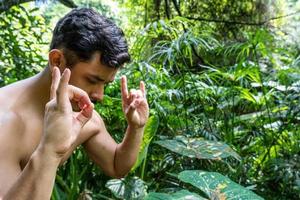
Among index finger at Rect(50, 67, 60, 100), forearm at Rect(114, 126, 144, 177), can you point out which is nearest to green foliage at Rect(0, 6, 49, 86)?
forearm at Rect(114, 126, 144, 177)

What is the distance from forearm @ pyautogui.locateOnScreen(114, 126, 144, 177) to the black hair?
0.77ft

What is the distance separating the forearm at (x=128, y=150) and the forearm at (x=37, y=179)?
→ 53 centimetres

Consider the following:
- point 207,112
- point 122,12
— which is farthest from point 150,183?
point 122,12

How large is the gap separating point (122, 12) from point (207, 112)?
6.47 ft

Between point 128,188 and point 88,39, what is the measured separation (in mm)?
727

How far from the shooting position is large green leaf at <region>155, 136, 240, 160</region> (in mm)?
1824

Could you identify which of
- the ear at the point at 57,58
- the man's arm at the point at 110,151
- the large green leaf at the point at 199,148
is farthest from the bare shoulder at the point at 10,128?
the large green leaf at the point at 199,148

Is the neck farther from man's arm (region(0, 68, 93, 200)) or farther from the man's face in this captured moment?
man's arm (region(0, 68, 93, 200))

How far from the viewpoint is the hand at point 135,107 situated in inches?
53.5

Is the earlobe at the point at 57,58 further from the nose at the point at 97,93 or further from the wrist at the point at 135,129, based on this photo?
the wrist at the point at 135,129

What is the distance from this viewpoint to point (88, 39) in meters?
1.29

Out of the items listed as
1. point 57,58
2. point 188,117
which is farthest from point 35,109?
point 188,117

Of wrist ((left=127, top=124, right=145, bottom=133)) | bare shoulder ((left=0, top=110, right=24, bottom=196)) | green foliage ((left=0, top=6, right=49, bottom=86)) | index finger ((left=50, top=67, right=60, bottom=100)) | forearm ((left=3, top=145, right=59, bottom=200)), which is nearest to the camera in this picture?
forearm ((left=3, top=145, right=59, bottom=200))

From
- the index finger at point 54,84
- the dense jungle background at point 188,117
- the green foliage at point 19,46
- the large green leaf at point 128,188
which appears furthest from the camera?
the green foliage at point 19,46
